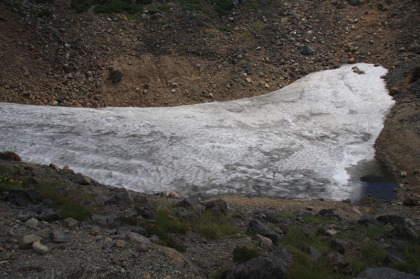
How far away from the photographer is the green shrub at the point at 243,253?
650 centimetres

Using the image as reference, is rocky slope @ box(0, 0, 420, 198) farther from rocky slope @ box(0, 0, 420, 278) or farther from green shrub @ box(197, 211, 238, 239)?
green shrub @ box(197, 211, 238, 239)

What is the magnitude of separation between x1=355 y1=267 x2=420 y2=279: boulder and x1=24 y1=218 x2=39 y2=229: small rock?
568 centimetres

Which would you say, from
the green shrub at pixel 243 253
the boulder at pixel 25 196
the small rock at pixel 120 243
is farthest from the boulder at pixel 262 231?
the boulder at pixel 25 196

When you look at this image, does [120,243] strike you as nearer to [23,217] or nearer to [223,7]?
[23,217]

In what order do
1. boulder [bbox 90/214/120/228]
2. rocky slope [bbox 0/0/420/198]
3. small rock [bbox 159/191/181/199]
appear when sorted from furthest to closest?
rocky slope [bbox 0/0/420/198], small rock [bbox 159/191/181/199], boulder [bbox 90/214/120/228]

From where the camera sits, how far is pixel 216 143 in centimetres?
1648

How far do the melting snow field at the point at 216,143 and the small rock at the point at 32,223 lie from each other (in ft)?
20.4

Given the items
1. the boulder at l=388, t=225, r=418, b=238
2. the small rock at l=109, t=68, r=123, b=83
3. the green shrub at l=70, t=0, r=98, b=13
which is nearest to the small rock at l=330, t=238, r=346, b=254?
the boulder at l=388, t=225, r=418, b=238

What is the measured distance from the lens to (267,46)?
93.0 feet

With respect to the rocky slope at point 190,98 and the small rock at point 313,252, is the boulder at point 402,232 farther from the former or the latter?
the small rock at point 313,252

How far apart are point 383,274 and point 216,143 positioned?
11285 millimetres

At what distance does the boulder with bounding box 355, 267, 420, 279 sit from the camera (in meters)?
5.61

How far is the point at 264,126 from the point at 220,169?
5.79 m

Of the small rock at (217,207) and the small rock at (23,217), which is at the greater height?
the small rock at (23,217)
